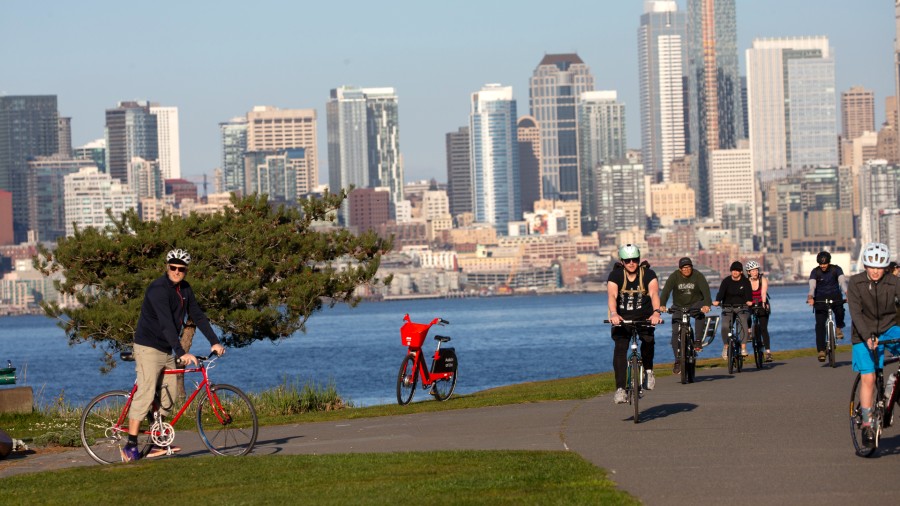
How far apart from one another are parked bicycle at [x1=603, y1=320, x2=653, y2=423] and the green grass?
7.36 ft

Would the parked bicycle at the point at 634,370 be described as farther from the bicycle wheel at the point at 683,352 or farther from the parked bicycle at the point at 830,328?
the parked bicycle at the point at 830,328

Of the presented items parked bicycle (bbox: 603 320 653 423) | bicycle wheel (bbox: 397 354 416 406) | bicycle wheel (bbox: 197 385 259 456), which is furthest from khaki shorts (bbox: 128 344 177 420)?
bicycle wheel (bbox: 397 354 416 406)

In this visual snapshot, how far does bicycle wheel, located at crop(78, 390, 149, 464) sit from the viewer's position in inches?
552

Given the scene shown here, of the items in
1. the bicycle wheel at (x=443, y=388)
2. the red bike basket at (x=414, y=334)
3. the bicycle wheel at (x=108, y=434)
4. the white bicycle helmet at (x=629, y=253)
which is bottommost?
the bicycle wheel at (x=443, y=388)

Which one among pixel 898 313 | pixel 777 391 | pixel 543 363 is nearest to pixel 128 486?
pixel 898 313

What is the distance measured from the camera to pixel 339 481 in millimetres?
11938

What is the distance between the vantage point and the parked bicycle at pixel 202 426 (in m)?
13.9

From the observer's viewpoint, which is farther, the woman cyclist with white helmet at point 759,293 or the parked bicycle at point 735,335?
the woman cyclist with white helmet at point 759,293

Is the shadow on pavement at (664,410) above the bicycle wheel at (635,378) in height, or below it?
below

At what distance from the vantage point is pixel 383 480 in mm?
11844

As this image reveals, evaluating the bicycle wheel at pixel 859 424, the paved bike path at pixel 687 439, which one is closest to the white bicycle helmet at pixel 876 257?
the bicycle wheel at pixel 859 424

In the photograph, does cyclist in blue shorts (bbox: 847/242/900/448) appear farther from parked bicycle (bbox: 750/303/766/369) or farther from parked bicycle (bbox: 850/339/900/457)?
parked bicycle (bbox: 750/303/766/369)

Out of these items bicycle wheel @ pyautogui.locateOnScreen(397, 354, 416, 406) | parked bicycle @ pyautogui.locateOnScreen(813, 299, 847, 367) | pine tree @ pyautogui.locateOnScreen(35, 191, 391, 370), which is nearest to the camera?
bicycle wheel @ pyautogui.locateOnScreen(397, 354, 416, 406)

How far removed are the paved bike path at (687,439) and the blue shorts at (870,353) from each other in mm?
674
